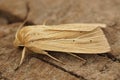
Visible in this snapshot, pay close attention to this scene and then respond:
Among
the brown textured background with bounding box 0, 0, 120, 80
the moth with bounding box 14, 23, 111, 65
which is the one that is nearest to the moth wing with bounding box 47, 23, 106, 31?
the moth with bounding box 14, 23, 111, 65

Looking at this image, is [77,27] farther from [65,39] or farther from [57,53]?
[57,53]

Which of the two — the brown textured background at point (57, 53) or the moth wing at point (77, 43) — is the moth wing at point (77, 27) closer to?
the moth wing at point (77, 43)

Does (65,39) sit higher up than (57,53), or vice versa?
(65,39)

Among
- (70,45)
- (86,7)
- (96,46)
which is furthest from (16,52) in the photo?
(86,7)

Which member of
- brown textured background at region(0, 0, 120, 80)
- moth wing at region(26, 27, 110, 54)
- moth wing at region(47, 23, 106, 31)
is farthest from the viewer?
moth wing at region(47, 23, 106, 31)

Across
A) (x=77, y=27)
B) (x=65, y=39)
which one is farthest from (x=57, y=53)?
(x=77, y=27)

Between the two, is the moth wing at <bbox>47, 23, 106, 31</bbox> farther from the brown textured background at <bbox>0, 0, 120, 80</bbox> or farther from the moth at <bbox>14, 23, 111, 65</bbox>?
the brown textured background at <bbox>0, 0, 120, 80</bbox>
